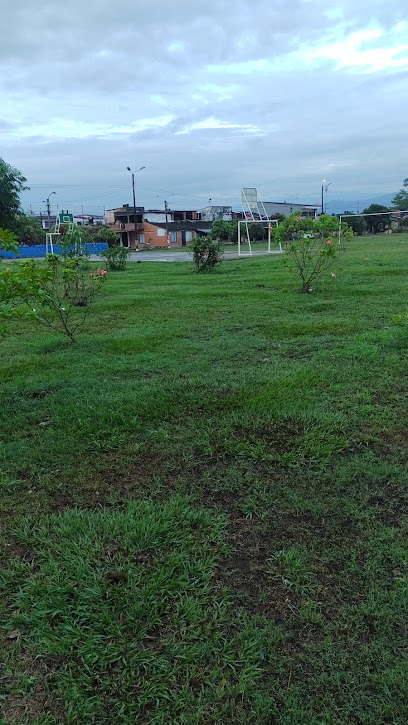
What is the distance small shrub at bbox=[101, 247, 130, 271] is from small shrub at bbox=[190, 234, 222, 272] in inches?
150

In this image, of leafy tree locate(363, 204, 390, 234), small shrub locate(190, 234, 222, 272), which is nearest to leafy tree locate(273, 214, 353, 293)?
small shrub locate(190, 234, 222, 272)

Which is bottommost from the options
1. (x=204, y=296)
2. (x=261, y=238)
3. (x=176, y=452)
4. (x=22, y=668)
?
(x=22, y=668)

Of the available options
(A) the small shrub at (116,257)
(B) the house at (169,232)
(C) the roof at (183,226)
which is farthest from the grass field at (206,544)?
(C) the roof at (183,226)

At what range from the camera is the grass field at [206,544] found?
1.64 m

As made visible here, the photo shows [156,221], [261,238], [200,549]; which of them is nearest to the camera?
[200,549]

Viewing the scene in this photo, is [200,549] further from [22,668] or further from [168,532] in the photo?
[22,668]

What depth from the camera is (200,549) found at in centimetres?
227

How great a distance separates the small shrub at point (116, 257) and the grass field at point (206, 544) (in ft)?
47.5

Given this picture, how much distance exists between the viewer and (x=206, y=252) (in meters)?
15.8

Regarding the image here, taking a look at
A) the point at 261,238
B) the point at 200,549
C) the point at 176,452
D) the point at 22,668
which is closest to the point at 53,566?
the point at 22,668

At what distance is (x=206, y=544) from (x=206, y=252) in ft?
46.4

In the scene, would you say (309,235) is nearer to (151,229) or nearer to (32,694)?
(32,694)

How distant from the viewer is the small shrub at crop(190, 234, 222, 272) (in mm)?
15641

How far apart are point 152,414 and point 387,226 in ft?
157
